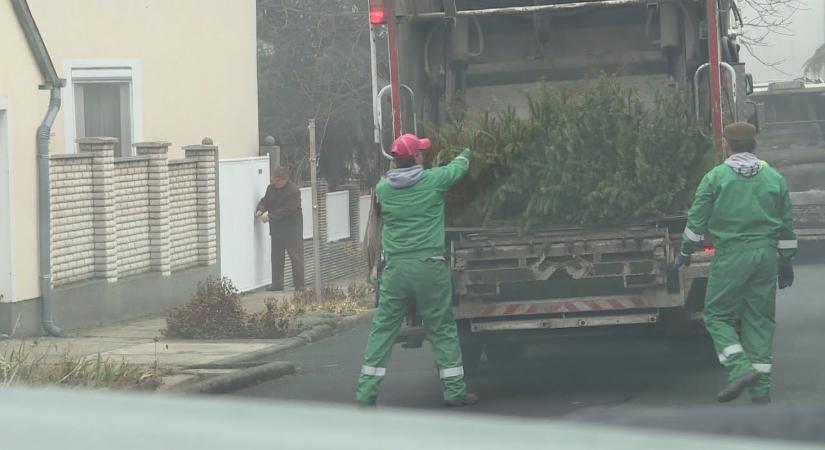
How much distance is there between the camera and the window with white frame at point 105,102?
631 inches

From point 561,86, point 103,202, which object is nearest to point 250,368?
point 561,86

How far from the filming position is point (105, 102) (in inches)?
657

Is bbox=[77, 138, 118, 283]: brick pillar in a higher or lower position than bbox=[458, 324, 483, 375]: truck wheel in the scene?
higher

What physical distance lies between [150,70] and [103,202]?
316 centimetres

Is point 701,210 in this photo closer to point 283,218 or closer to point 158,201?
point 158,201

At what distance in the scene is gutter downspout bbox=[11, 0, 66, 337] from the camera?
13.2 metres

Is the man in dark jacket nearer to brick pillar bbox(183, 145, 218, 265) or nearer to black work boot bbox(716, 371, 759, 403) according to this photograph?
brick pillar bbox(183, 145, 218, 265)

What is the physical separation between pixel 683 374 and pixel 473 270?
197cm

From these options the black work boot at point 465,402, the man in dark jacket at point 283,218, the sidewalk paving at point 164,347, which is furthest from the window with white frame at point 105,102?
the black work boot at point 465,402

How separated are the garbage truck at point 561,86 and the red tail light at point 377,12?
11 millimetres

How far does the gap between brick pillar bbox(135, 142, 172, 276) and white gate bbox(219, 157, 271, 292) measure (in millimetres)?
1639

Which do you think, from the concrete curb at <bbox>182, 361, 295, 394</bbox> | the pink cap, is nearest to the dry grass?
the concrete curb at <bbox>182, 361, 295, 394</bbox>

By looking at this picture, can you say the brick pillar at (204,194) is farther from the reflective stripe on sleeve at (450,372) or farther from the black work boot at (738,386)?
the black work boot at (738,386)

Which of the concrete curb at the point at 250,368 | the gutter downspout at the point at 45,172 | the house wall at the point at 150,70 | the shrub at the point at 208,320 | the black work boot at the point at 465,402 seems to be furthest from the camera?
the shrub at the point at 208,320
